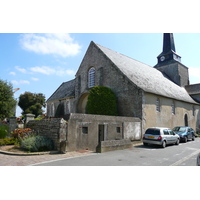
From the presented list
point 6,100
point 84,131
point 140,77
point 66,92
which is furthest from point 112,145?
point 66,92

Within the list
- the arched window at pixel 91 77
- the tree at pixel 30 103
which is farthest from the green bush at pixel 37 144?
the tree at pixel 30 103

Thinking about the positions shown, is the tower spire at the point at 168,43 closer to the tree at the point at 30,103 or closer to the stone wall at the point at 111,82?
the stone wall at the point at 111,82

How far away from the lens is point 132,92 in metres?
17.5

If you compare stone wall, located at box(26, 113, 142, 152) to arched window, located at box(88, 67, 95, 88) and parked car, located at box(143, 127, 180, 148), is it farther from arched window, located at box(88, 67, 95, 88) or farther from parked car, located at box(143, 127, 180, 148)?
arched window, located at box(88, 67, 95, 88)

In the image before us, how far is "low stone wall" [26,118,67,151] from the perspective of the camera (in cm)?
1030

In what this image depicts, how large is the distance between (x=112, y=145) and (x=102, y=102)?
726cm

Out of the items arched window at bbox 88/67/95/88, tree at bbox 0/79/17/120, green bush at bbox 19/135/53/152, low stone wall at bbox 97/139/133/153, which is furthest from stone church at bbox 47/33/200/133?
tree at bbox 0/79/17/120

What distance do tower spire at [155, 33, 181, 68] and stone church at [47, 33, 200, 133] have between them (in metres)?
1.57

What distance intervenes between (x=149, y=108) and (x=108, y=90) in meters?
4.67

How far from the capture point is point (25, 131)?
1192 centimetres

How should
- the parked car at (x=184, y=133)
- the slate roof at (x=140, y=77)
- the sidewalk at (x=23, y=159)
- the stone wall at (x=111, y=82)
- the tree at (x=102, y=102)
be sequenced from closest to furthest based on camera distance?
the sidewalk at (x=23, y=159) < the parked car at (x=184, y=133) < the stone wall at (x=111, y=82) < the tree at (x=102, y=102) < the slate roof at (x=140, y=77)

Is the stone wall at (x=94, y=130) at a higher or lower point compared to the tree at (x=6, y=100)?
lower

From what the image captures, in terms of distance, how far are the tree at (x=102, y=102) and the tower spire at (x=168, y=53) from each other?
2201 centimetres

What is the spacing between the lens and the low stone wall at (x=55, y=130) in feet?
33.8
